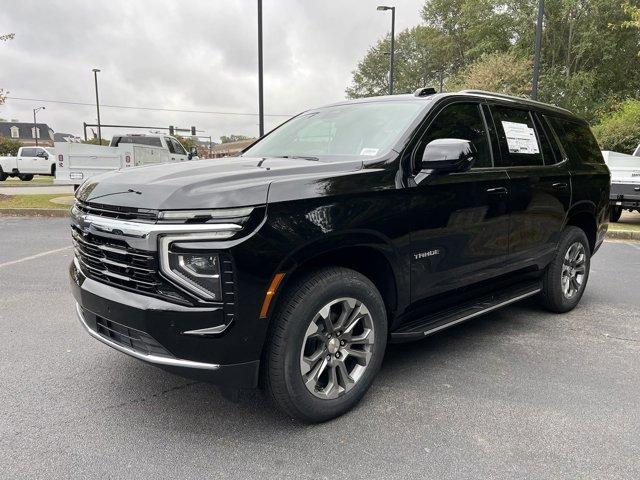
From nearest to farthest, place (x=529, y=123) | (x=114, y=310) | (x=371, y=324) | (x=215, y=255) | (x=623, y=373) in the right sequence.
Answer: (x=215, y=255) → (x=114, y=310) → (x=371, y=324) → (x=623, y=373) → (x=529, y=123)

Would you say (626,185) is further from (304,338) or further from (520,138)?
(304,338)

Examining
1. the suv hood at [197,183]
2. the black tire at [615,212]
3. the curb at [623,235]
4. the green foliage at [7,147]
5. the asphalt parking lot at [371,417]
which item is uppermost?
the green foliage at [7,147]

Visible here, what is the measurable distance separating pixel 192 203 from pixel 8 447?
1590mm

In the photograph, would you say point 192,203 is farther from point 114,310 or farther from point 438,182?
point 438,182

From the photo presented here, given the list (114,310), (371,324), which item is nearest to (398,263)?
(371,324)

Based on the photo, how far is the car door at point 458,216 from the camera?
3.08 m

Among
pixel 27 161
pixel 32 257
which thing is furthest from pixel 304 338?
pixel 27 161

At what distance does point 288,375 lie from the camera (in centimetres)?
252

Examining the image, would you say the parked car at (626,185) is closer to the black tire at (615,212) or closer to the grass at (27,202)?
the black tire at (615,212)

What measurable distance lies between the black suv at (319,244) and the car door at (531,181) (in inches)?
0.8

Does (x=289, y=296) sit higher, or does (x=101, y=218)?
Result: (x=101, y=218)

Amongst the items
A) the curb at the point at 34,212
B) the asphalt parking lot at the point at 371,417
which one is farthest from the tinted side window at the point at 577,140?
the curb at the point at 34,212

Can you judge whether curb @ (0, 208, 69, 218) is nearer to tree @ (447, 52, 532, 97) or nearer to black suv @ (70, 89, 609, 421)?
black suv @ (70, 89, 609, 421)

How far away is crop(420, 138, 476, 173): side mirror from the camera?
9.61 ft
